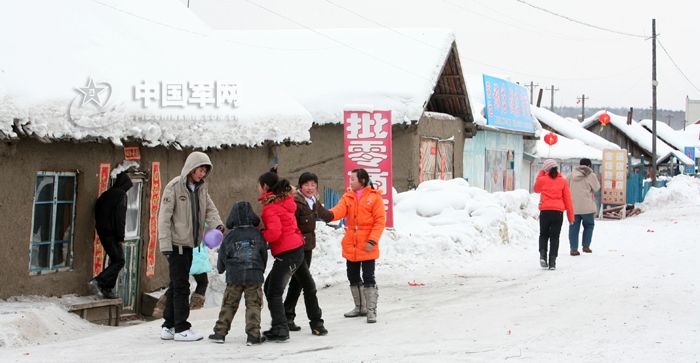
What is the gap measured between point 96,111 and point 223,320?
364 centimetres

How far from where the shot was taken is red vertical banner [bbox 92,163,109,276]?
11242 millimetres

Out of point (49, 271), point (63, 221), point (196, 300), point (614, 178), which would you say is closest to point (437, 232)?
point (196, 300)

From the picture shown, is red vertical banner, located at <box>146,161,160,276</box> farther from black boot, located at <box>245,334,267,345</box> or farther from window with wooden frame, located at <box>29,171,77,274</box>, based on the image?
black boot, located at <box>245,334,267,345</box>

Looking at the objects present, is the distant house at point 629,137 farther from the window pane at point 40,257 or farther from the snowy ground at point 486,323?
the window pane at point 40,257

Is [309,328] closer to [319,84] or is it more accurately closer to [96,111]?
[96,111]

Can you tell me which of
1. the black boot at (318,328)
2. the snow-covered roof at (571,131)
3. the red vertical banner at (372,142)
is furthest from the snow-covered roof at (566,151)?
the black boot at (318,328)

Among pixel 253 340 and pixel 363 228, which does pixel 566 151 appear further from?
pixel 253 340

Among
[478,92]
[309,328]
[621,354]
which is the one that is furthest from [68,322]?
[478,92]

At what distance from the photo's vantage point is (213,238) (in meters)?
8.35

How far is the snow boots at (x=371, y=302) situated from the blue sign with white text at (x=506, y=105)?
17.4 meters

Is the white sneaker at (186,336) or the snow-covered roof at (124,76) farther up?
the snow-covered roof at (124,76)

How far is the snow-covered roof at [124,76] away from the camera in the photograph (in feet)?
33.2

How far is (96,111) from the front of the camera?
1065 cm

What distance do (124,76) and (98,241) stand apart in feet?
7.14
